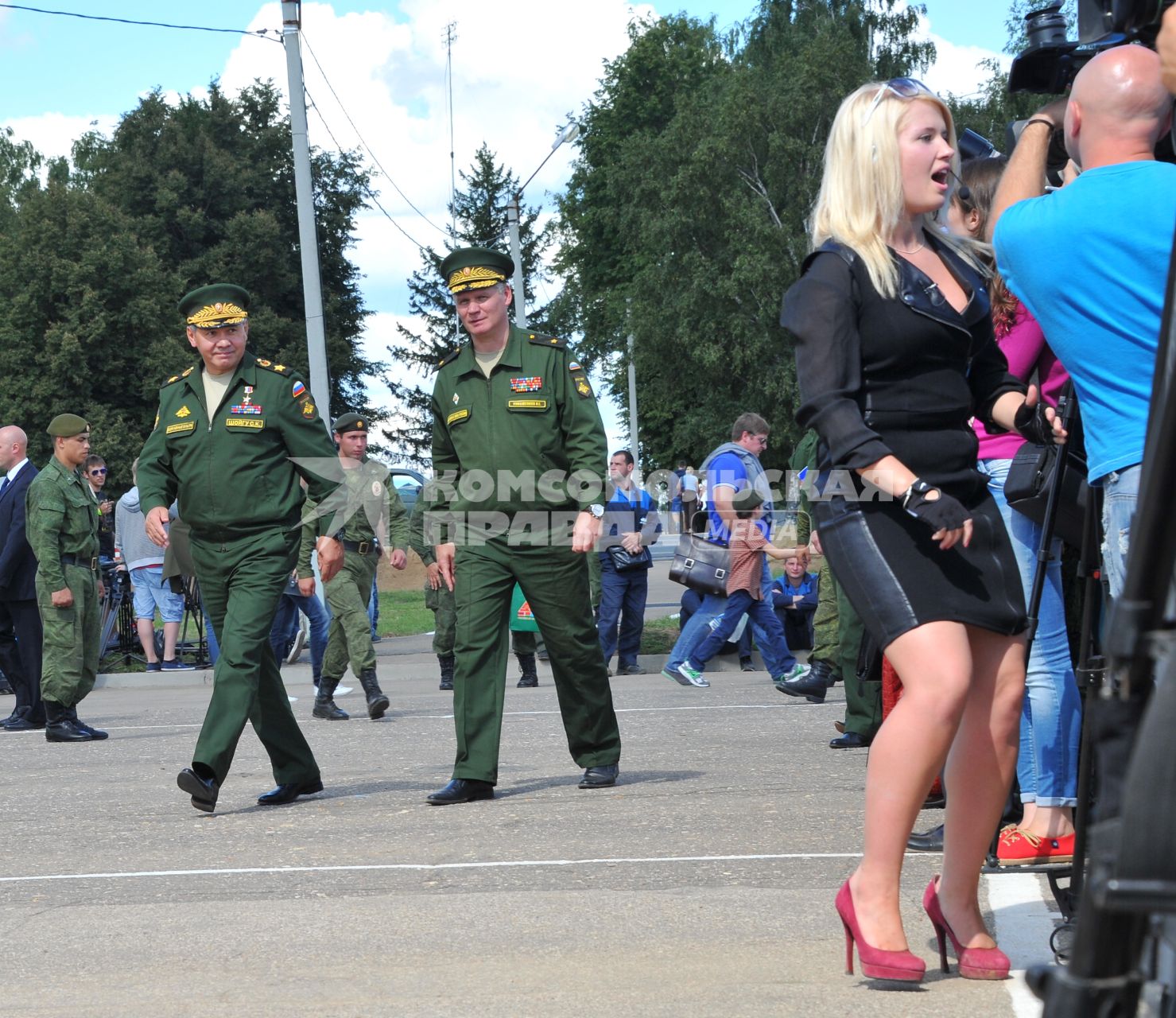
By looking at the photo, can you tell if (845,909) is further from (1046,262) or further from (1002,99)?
(1002,99)

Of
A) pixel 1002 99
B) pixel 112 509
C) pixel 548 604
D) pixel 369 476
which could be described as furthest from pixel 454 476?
pixel 1002 99

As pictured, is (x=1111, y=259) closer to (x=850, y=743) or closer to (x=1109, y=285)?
(x=1109, y=285)

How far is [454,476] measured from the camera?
7.93m

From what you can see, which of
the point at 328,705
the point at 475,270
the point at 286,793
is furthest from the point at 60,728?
the point at 475,270

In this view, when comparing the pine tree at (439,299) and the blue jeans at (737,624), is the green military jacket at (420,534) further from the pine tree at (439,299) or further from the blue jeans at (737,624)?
the pine tree at (439,299)

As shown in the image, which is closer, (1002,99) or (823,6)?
(1002,99)

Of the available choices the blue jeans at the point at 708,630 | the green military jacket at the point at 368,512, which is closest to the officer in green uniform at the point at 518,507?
the green military jacket at the point at 368,512

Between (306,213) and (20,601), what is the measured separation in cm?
754

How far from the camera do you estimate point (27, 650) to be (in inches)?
503

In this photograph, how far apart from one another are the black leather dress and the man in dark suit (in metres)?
9.67

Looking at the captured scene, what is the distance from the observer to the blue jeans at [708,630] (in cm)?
1346

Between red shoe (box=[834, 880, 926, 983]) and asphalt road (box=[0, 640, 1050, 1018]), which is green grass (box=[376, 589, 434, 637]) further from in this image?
red shoe (box=[834, 880, 926, 983])

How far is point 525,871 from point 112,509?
61.7 ft

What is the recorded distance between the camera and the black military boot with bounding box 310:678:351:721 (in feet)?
40.7
